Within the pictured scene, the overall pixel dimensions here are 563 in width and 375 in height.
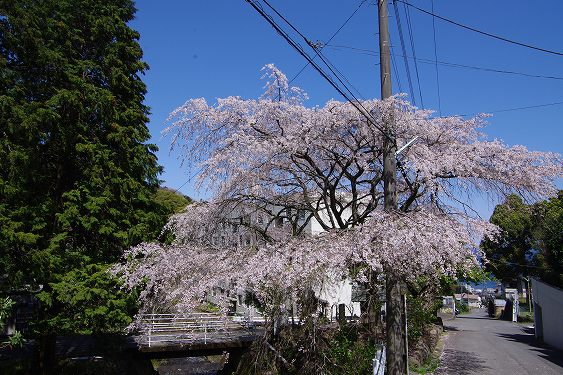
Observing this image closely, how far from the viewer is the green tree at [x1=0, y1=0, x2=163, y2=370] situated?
13273 millimetres

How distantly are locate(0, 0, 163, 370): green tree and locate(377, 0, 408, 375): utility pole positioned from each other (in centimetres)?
829

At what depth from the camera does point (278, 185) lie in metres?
14.7

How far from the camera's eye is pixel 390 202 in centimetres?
1020

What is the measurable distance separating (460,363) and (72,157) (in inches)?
581

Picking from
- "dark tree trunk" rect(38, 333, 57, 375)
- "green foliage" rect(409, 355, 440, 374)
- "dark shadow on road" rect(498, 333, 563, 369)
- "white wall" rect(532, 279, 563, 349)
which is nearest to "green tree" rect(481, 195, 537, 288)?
"white wall" rect(532, 279, 563, 349)

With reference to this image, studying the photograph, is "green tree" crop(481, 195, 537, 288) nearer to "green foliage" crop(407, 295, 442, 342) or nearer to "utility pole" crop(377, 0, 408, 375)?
"green foliage" crop(407, 295, 442, 342)

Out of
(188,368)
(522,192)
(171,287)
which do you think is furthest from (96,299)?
(188,368)

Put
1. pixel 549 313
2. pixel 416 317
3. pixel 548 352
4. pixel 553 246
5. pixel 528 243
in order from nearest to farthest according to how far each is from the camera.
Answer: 1. pixel 416 317
2. pixel 548 352
3. pixel 553 246
4. pixel 549 313
5. pixel 528 243

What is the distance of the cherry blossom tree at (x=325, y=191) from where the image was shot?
970 centimetres

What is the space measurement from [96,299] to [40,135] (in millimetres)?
5341

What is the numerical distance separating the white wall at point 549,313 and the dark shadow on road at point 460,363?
6.24 m

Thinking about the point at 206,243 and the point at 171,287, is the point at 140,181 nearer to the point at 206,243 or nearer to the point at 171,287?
the point at 206,243

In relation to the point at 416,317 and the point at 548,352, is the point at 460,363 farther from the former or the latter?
the point at 548,352

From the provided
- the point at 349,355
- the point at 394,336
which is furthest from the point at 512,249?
the point at 394,336
